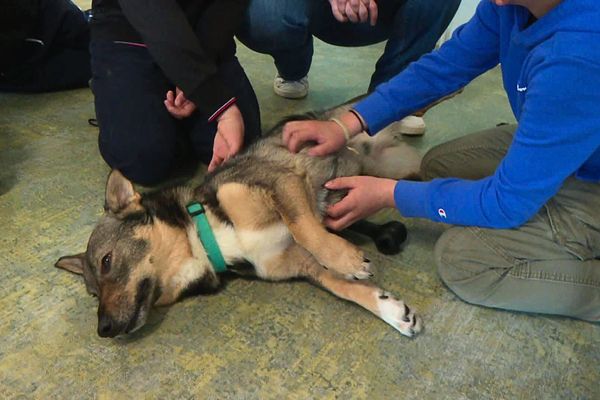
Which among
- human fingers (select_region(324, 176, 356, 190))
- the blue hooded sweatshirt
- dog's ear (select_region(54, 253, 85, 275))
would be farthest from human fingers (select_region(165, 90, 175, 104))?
the blue hooded sweatshirt

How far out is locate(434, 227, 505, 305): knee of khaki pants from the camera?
1.71 metres

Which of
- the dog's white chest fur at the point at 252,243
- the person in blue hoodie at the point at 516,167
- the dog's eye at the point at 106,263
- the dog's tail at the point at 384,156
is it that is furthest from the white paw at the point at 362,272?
the dog's eye at the point at 106,263

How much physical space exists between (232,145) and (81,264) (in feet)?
2.61

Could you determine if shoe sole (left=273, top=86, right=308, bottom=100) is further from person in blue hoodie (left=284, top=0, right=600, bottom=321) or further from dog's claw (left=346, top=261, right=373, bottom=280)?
dog's claw (left=346, top=261, right=373, bottom=280)

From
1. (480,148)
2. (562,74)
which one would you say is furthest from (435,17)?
(562,74)

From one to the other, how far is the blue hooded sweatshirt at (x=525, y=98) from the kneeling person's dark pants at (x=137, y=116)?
1082 mm

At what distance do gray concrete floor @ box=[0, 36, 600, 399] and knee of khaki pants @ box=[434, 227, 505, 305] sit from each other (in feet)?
0.20

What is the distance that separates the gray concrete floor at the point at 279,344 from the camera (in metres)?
1.51

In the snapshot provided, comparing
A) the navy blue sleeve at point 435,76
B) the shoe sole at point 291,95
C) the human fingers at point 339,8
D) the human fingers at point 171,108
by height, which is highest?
the human fingers at point 339,8

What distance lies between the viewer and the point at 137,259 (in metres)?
1.78

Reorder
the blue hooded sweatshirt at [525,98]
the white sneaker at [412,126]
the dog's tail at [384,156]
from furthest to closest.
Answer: the white sneaker at [412,126]
the dog's tail at [384,156]
the blue hooded sweatshirt at [525,98]

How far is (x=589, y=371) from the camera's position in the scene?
1530 mm

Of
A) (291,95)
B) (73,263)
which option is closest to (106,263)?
(73,263)

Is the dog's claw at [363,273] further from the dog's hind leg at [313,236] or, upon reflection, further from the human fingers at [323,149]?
the human fingers at [323,149]
